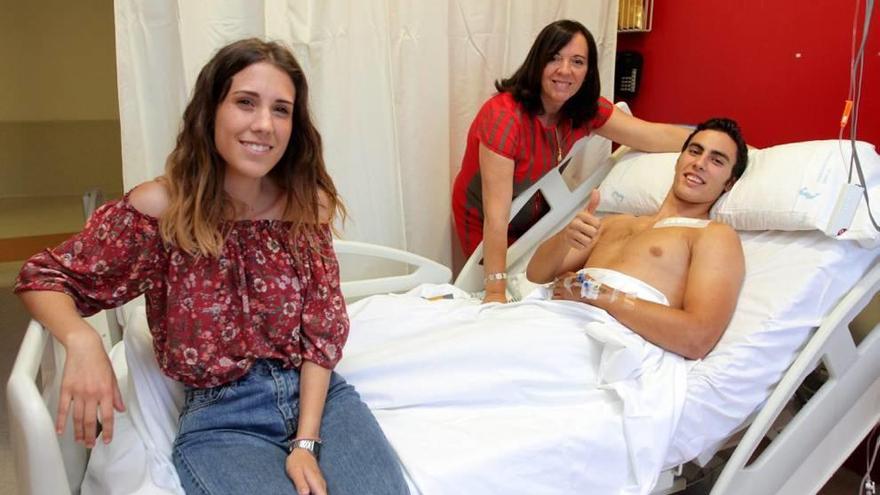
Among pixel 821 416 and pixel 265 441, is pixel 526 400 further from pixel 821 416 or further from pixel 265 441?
pixel 821 416

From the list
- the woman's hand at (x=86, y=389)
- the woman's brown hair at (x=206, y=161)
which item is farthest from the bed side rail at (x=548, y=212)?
the woman's hand at (x=86, y=389)

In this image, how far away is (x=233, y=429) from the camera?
1.18 m

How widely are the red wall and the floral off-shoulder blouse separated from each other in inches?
64.6

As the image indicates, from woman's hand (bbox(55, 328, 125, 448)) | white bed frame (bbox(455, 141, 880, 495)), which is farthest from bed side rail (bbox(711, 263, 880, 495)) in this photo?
woman's hand (bbox(55, 328, 125, 448))

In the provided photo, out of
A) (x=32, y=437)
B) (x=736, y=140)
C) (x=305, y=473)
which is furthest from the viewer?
(x=736, y=140)

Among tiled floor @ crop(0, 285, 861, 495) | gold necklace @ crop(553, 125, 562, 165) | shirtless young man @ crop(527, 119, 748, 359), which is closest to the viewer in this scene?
shirtless young man @ crop(527, 119, 748, 359)

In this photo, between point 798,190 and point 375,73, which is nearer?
point 798,190

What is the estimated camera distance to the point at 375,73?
2.14 m

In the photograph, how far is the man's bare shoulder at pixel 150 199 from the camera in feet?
3.78

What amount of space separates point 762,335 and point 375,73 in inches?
54.1

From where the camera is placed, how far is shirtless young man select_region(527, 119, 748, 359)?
153cm

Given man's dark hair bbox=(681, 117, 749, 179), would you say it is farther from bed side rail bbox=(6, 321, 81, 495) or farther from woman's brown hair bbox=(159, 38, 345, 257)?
bed side rail bbox=(6, 321, 81, 495)

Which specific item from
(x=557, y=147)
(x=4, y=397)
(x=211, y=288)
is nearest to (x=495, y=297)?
(x=557, y=147)

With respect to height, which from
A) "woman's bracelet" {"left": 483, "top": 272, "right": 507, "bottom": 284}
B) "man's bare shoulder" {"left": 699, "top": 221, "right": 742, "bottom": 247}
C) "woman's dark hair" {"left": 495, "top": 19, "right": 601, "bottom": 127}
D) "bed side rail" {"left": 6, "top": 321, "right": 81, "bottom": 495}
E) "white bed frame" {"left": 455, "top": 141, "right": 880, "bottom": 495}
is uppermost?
"woman's dark hair" {"left": 495, "top": 19, "right": 601, "bottom": 127}
